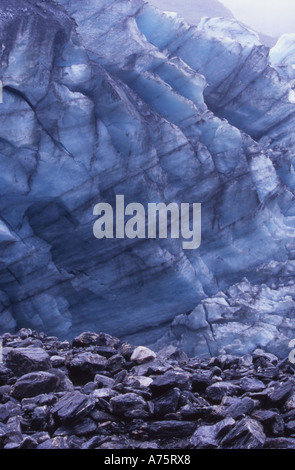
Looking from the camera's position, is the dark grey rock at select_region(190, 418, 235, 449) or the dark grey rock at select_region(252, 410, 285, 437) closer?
the dark grey rock at select_region(190, 418, 235, 449)

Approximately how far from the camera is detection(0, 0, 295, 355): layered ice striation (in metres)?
8.95

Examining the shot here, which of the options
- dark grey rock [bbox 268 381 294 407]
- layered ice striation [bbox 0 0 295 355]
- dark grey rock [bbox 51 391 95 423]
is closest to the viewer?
dark grey rock [bbox 51 391 95 423]

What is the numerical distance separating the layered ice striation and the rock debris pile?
Answer: 4.37m

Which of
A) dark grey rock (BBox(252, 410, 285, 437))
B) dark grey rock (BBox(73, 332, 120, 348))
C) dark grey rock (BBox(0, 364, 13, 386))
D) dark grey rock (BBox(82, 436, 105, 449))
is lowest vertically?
dark grey rock (BBox(73, 332, 120, 348))

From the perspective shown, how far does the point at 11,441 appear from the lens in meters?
3.46

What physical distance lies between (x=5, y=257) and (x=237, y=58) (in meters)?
8.48

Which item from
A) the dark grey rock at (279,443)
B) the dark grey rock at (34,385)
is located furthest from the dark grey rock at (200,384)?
A: the dark grey rock at (34,385)

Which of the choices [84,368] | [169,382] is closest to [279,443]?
[169,382]

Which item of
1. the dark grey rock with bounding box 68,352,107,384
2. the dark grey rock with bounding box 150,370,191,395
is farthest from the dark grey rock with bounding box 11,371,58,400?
the dark grey rock with bounding box 150,370,191,395

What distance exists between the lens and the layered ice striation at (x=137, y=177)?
8.95 meters

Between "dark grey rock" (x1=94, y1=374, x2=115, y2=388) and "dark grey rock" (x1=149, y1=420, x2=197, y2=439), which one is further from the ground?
"dark grey rock" (x1=149, y1=420, x2=197, y2=439)

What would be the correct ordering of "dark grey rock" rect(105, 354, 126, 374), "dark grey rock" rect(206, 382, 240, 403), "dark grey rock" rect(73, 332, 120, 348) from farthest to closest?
"dark grey rock" rect(73, 332, 120, 348)
"dark grey rock" rect(105, 354, 126, 374)
"dark grey rock" rect(206, 382, 240, 403)

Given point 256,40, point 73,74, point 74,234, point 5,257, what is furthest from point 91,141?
point 256,40

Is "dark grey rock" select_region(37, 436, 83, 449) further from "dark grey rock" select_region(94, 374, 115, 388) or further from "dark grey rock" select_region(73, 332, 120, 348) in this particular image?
"dark grey rock" select_region(73, 332, 120, 348)
